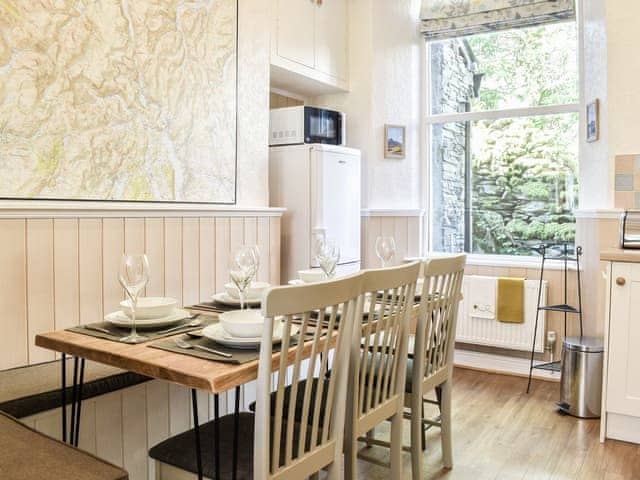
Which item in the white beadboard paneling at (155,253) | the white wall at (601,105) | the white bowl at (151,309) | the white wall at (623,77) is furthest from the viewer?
the white wall at (601,105)

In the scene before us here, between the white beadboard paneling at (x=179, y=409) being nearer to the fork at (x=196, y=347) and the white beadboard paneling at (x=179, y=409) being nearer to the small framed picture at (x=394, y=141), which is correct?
the fork at (x=196, y=347)

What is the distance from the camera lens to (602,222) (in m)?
3.33

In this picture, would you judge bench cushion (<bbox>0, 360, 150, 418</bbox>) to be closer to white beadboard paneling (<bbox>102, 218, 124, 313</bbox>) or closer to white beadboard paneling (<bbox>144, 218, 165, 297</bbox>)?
white beadboard paneling (<bbox>102, 218, 124, 313</bbox>)

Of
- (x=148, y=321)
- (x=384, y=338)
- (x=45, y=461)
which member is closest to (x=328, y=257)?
(x=384, y=338)

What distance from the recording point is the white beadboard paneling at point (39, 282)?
211cm

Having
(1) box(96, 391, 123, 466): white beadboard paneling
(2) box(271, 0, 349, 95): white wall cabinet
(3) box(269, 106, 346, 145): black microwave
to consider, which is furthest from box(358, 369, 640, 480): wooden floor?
(2) box(271, 0, 349, 95): white wall cabinet

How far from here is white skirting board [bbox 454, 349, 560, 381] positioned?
3.92 meters

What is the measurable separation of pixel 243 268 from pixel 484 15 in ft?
11.0

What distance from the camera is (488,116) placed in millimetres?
4320

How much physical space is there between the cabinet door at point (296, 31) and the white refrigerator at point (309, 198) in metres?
0.66

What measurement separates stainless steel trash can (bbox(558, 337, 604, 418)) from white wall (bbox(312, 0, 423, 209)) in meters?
1.80

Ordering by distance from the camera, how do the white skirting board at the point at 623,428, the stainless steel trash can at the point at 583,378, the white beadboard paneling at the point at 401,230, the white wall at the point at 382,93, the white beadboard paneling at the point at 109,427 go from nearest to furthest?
1. the white beadboard paneling at the point at 109,427
2. the white skirting board at the point at 623,428
3. the stainless steel trash can at the point at 583,378
4. the white wall at the point at 382,93
5. the white beadboard paneling at the point at 401,230

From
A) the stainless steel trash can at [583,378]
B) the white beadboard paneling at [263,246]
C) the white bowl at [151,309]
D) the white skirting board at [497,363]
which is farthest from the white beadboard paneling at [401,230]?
the white bowl at [151,309]

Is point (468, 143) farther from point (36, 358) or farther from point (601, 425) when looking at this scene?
point (36, 358)
